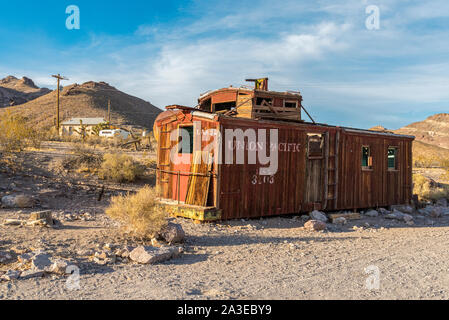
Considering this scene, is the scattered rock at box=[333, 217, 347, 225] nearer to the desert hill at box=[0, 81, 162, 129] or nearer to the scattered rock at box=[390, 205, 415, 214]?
the scattered rock at box=[390, 205, 415, 214]

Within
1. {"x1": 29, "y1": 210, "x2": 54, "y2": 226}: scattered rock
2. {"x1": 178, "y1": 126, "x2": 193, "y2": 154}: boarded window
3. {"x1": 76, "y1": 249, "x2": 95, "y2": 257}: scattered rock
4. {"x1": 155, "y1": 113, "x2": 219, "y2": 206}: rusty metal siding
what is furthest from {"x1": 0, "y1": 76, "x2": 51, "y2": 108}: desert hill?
{"x1": 76, "y1": 249, "x2": 95, "y2": 257}: scattered rock

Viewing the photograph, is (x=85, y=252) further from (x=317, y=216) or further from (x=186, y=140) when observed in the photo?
(x=317, y=216)

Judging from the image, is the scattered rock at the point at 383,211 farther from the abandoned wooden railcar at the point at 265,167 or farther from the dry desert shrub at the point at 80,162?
the dry desert shrub at the point at 80,162

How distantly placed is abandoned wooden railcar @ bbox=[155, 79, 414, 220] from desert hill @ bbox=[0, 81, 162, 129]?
43315 mm

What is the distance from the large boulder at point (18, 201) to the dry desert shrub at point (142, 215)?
4.25 m

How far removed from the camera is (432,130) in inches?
3285

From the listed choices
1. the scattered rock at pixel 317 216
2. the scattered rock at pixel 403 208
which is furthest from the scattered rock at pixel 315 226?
the scattered rock at pixel 403 208

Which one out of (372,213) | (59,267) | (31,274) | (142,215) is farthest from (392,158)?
(31,274)

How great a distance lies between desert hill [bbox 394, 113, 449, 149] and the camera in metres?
78.9

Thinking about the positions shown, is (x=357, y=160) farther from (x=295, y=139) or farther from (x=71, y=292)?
(x=71, y=292)

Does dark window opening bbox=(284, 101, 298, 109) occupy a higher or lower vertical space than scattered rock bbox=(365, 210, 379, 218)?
higher

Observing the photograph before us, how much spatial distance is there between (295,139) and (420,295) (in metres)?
6.94

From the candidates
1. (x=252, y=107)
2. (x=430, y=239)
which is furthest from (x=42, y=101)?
(x=430, y=239)
